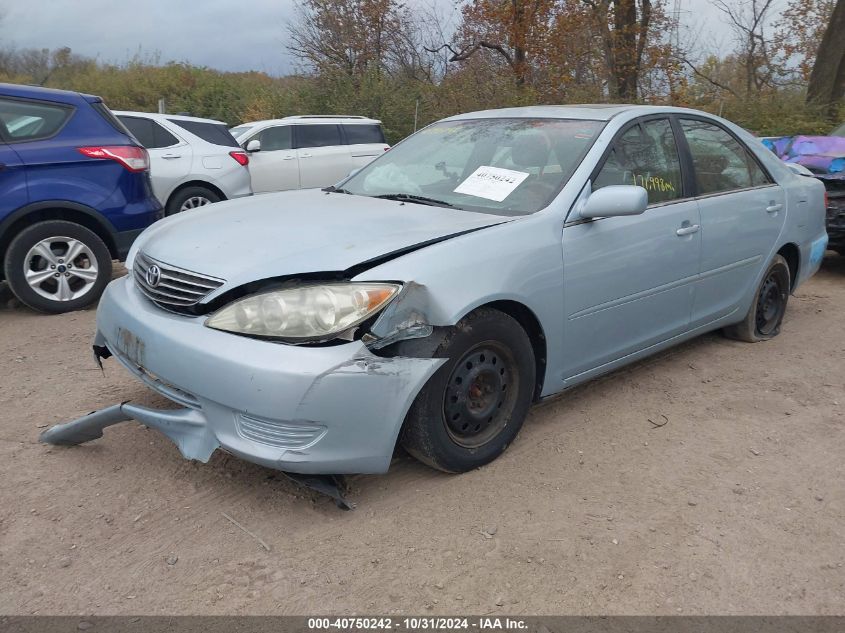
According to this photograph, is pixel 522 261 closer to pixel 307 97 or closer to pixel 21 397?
Answer: pixel 21 397

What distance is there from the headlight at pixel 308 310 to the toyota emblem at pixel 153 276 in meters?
0.50

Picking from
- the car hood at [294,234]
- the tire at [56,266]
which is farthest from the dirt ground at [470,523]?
the tire at [56,266]

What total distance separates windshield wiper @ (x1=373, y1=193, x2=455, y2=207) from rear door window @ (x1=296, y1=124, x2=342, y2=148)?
25.5 feet

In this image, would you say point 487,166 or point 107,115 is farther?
point 107,115

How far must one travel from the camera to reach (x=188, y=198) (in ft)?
27.3

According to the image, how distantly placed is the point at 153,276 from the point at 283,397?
94cm

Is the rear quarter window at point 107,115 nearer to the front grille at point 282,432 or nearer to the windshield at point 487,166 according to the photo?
the windshield at point 487,166

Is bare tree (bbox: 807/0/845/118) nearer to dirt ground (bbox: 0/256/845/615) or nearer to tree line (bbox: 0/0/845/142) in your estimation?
tree line (bbox: 0/0/845/142)

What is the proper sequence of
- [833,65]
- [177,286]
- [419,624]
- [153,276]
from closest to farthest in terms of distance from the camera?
[419,624] → [177,286] → [153,276] → [833,65]

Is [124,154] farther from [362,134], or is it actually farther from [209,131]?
[362,134]

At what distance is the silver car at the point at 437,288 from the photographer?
105 inches

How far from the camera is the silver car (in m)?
2.66

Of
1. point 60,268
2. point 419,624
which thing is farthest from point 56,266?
point 419,624

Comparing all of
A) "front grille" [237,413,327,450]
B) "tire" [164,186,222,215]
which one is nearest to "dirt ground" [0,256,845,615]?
"front grille" [237,413,327,450]
